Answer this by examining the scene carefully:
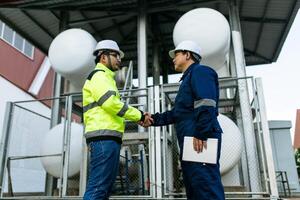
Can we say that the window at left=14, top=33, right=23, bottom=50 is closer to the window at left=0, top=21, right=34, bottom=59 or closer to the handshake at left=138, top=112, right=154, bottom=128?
the window at left=0, top=21, right=34, bottom=59

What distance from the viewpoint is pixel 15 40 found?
13086mm

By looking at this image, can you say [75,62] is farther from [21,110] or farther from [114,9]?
[114,9]

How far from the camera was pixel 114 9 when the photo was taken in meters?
8.40

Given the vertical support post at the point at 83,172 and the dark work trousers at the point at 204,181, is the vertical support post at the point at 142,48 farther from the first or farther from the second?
the dark work trousers at the point at 204,181

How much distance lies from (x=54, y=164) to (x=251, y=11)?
628 centimetres

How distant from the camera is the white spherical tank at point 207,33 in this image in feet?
20.5

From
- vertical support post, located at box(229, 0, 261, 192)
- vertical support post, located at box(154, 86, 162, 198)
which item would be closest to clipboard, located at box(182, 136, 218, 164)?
vertical support post, located at box(154, 86, 162, 198)

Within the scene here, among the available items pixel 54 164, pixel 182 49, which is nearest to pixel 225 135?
pixel 182 49

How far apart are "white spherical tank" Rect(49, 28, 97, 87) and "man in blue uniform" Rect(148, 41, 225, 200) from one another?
12.5 feet

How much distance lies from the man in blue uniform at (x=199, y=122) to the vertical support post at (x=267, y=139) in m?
2.17

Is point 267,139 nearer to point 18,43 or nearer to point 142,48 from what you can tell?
point 142,48

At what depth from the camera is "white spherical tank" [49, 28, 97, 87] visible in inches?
269

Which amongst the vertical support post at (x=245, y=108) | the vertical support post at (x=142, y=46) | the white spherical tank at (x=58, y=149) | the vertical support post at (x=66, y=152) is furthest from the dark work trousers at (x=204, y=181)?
the vertical support post at (x=142, y=46)

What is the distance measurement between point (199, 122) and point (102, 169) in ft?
3.43
